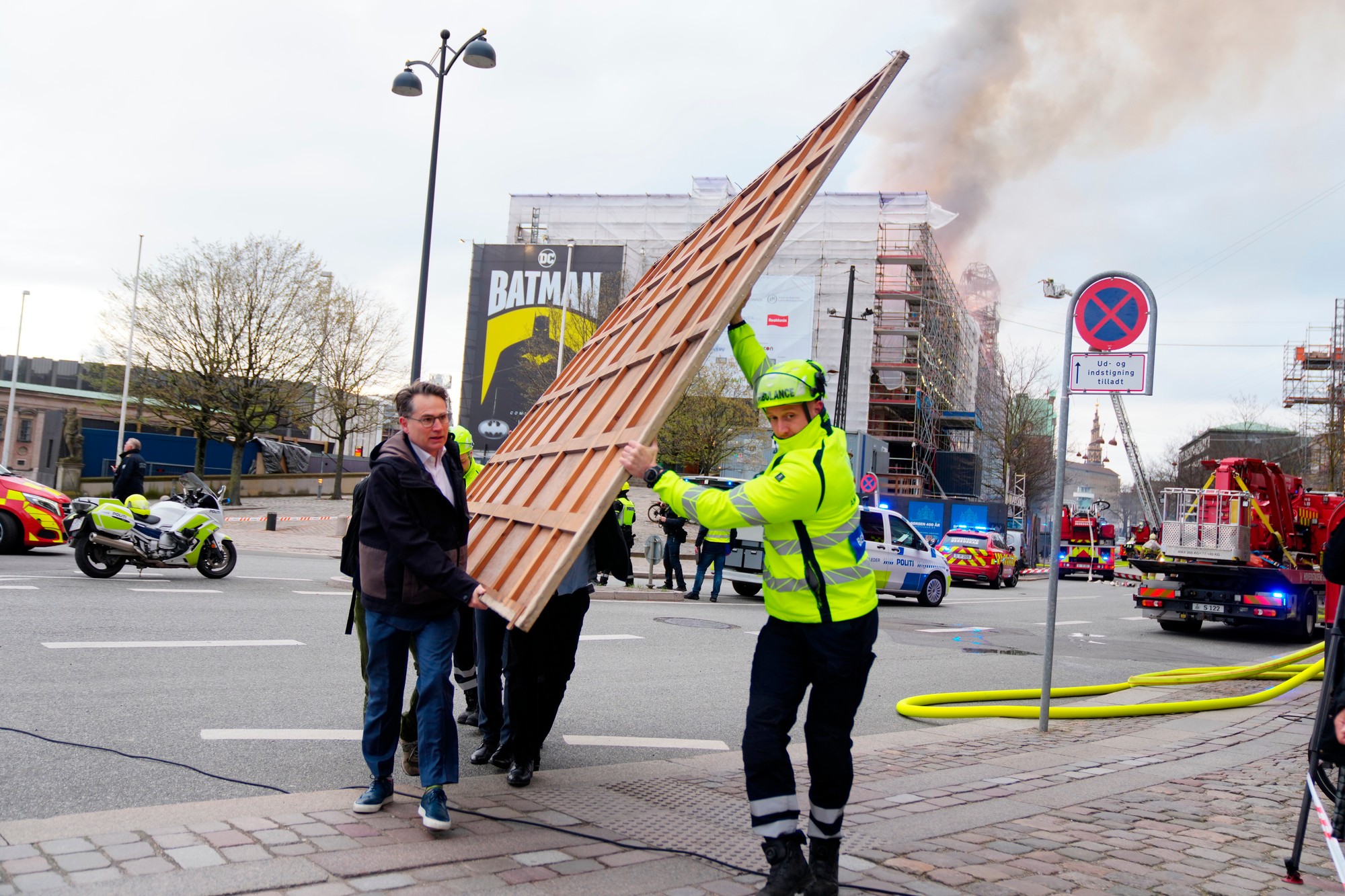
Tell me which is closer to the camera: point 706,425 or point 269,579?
point 269,579

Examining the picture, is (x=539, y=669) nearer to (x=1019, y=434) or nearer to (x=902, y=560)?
(x=902, y=560)

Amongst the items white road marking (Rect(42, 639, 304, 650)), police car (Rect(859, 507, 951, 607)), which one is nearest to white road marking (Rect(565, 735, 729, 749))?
white road marking (Rect(42, 639, 304, 650))

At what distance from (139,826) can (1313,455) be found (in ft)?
172

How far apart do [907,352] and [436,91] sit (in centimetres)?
5063

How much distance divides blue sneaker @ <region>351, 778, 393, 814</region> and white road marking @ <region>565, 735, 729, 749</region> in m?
1.81

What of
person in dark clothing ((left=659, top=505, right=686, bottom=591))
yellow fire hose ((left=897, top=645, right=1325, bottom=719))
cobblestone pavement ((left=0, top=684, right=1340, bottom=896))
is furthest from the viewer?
person in dark clothing ((left=659, top=505, right=686, bottom=591))

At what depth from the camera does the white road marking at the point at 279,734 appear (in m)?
5.64

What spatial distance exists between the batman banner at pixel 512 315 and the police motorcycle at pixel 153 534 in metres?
49.4

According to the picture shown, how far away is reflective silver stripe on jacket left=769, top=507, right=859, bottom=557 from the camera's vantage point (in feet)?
12.7

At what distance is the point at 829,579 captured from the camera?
3848 millimetres

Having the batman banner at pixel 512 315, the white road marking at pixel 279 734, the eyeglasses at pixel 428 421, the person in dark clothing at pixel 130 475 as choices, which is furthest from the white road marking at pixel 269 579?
the batman banner at pixel 512 315

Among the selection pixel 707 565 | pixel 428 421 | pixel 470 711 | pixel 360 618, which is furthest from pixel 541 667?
pixel 707 565

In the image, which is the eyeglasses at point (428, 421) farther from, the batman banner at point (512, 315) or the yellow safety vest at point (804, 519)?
the batman banner at point (512, 315)

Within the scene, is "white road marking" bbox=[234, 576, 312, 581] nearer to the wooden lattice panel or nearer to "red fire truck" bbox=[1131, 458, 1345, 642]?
the wooden lattice panel
